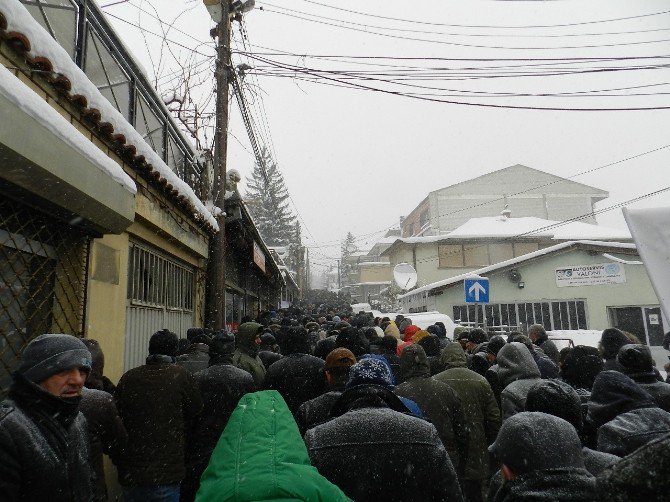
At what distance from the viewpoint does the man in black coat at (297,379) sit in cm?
434

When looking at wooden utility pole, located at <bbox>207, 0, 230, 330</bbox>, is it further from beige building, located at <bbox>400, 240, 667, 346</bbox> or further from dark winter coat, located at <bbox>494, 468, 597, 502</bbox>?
beige building, located at <bbox>400, 240, 667, 346</bbox>

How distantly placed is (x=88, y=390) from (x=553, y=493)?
9.30 ft

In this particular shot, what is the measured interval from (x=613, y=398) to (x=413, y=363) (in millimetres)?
1541

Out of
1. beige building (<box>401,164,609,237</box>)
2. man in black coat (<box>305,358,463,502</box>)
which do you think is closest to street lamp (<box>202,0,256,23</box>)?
man in black coat (<box>305,358,463,502</box>)

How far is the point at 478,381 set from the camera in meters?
4.43

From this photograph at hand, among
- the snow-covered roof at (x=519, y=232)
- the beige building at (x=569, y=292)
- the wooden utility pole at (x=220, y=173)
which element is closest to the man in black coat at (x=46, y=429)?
the wooden utility pole at (x=220, y=173)

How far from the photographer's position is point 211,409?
4.09 m

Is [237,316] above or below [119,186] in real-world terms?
below

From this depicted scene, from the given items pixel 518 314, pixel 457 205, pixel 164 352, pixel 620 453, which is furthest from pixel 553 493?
pixel 457 205

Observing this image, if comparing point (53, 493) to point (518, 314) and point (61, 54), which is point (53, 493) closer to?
point (61, 54)

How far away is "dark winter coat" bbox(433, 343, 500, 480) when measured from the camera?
426 centimetres

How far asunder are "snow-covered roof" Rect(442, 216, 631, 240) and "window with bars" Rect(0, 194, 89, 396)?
27332mm

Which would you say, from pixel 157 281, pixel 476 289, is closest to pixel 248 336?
pixel 157 281

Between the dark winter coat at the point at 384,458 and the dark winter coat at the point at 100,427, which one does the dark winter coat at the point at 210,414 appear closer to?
the dark winter coat at the point at 100,427
